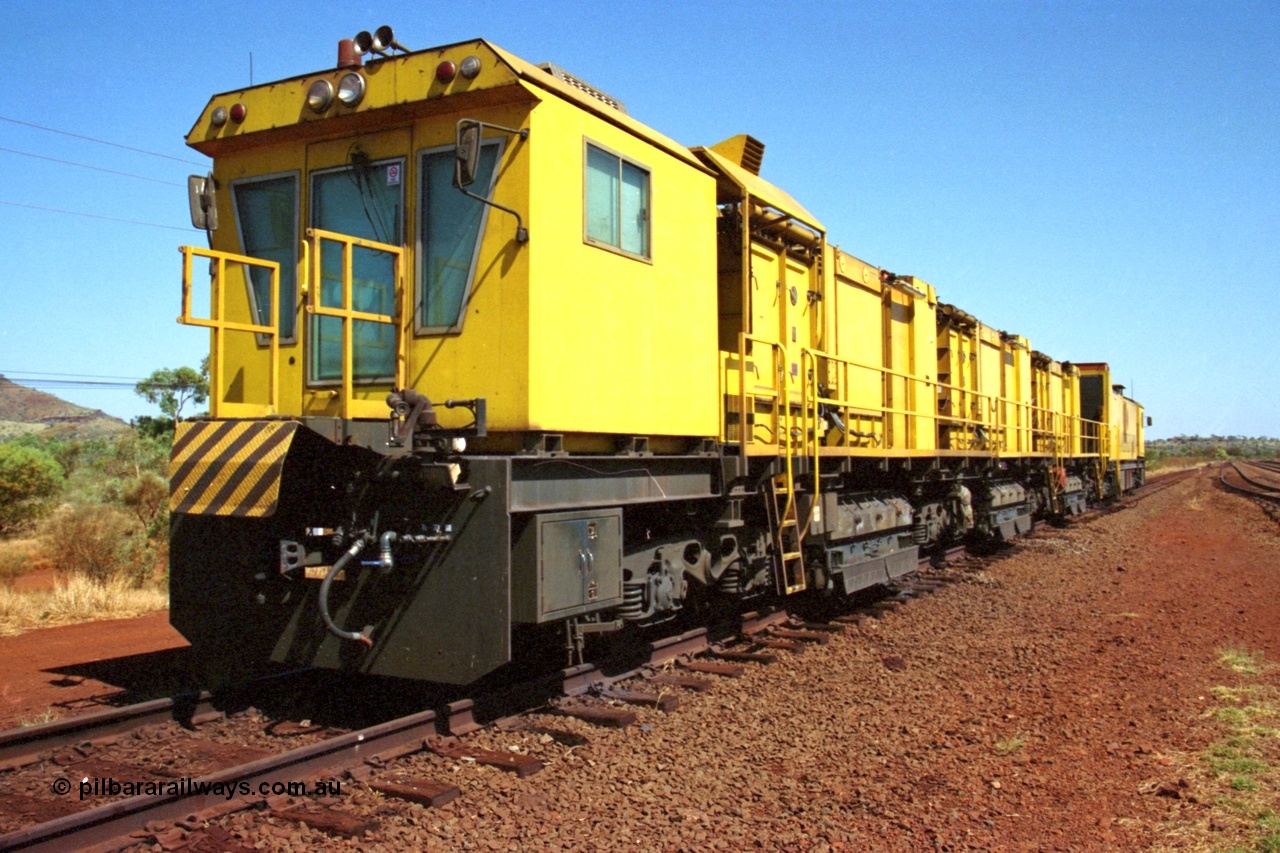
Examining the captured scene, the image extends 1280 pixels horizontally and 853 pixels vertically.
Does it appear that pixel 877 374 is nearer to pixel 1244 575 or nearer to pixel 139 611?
pixel 1244 575

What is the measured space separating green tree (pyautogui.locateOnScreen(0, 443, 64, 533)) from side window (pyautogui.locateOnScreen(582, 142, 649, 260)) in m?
19.5

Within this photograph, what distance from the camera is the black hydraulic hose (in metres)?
5.25

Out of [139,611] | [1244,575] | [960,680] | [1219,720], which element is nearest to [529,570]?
[960,680]

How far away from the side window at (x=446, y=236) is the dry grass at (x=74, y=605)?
6521mm

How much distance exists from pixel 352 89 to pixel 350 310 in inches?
65.1

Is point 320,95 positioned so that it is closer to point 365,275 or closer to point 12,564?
point 365,275

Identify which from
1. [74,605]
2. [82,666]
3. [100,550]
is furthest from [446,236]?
[100,550]

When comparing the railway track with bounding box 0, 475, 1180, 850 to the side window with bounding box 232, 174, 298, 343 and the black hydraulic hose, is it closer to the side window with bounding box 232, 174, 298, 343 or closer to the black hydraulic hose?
the black hydraulic hose

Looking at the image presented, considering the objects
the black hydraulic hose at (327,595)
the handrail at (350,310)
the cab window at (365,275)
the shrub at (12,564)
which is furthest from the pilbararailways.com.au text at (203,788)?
the shrub at (12,564)

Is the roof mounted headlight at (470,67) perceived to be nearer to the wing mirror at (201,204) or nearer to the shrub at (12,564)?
the wing mirror at (201,204)

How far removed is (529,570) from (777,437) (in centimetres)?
336

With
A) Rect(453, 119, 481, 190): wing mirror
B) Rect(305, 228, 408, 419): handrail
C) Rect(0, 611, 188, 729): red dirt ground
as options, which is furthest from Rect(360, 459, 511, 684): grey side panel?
Rect(0, 611, 188, 729): red dirt ground

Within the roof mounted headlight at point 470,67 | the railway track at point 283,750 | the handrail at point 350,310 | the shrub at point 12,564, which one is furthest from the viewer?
the shrub at point 12,564

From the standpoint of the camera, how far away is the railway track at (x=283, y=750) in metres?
4.12
